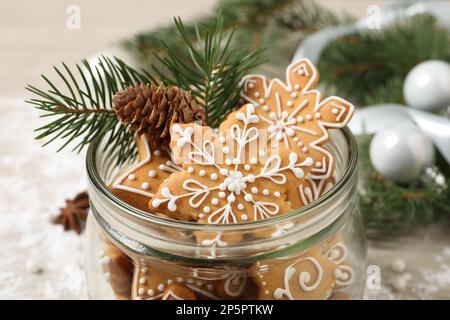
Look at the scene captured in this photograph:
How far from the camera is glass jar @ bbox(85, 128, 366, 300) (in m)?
0.57

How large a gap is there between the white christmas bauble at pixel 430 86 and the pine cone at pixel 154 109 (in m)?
0.50

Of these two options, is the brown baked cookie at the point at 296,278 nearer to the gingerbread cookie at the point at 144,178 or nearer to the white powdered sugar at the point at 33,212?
the gingerbread cookie at the point at 144,178

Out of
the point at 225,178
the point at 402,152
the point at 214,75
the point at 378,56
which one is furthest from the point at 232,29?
the point at 225,178

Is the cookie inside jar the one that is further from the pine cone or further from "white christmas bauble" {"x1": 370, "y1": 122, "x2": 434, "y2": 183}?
"white christmas bauble" {"x1": 370, "y1": 122, "x2": 434, "y2": 183}

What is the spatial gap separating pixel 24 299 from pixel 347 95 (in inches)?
26.0

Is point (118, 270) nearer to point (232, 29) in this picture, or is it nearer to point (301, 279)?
point (301, 279)

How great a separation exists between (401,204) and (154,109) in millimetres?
458

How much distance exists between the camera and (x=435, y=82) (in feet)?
3.26

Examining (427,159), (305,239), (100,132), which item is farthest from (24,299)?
(427,159)

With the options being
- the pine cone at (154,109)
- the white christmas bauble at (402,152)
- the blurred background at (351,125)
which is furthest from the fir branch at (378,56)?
the pine cone at (154,109)

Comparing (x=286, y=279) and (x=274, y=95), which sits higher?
(x=274, y=95)

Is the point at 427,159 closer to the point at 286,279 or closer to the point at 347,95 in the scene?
the point at 347,95

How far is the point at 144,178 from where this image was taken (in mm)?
608

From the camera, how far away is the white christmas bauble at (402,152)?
0.90 meters
